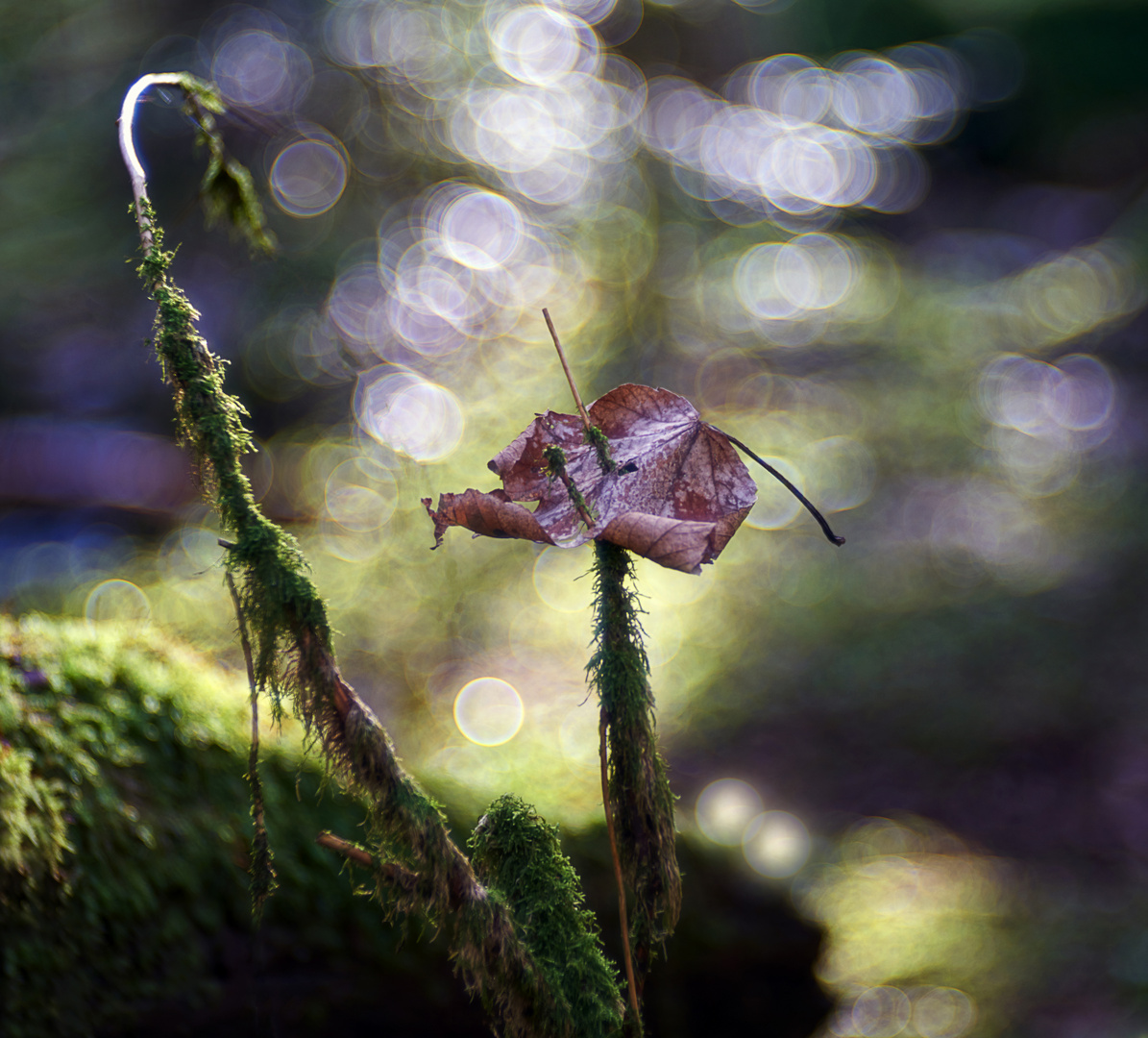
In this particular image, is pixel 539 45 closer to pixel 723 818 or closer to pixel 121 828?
pixel 723 818

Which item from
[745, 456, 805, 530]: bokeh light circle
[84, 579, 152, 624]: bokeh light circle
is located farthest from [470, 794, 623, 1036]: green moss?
[745, 456, 805, 530]: bokeh light circle

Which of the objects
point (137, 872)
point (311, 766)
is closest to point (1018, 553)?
point (311, 766)

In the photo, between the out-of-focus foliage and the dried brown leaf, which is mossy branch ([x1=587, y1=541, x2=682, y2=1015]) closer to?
A: the dried brown leaf

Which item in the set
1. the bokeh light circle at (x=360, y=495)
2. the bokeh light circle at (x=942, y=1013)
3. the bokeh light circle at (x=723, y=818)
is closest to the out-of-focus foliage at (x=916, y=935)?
the bokeh light circle at (x=942, y=1013)

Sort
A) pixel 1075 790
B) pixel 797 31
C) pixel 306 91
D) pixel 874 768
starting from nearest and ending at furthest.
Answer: pixel 1075 790 → pixel 874 768 → pixel 306 91 → pixel 797 31

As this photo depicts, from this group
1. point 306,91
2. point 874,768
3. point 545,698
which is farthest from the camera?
point 306,91

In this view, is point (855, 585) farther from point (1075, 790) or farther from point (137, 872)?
point (137, 872)
